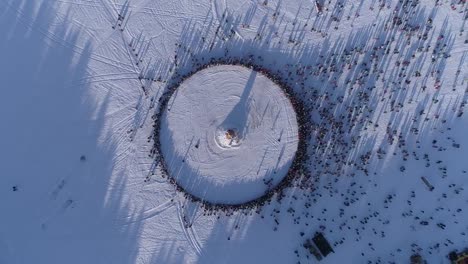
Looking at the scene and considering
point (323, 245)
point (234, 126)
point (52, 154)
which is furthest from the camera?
point (52, 154)

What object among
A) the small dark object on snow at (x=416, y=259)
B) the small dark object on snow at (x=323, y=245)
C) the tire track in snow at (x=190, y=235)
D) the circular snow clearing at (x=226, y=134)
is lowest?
the tire track in snow at (x=190, y=235)

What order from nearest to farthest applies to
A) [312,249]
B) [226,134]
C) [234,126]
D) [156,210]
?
[312,249] < [226,134] < [234,126] < [156,210]

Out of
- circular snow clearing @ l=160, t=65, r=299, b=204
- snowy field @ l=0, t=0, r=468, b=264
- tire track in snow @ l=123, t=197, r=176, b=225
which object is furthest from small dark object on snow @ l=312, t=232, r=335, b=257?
tire track in snow @ l=123, t=197, r=176, b=225

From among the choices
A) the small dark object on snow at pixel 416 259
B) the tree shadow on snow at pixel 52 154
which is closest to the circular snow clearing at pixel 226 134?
the tree shadow on snow at pixel 52 154

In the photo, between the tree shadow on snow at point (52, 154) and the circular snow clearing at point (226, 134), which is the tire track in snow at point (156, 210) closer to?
the tree shadow on snow at point (52, 154)

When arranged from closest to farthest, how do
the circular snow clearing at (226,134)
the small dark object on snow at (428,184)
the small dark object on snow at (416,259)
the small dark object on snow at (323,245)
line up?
the small dark object on snow at (416,259) < the small dark object on snow at (323,245) < the small dark object on snow at (428,184) < the circular snow clearing at (226,134)

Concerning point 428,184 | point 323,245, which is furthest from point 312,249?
point 428,184

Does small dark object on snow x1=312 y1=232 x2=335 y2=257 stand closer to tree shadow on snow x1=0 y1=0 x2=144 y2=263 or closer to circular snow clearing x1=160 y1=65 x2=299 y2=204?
circular snow clearing x1=160 y1=65 x2=299 y2=204

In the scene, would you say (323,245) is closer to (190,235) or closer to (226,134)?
(190,235)
